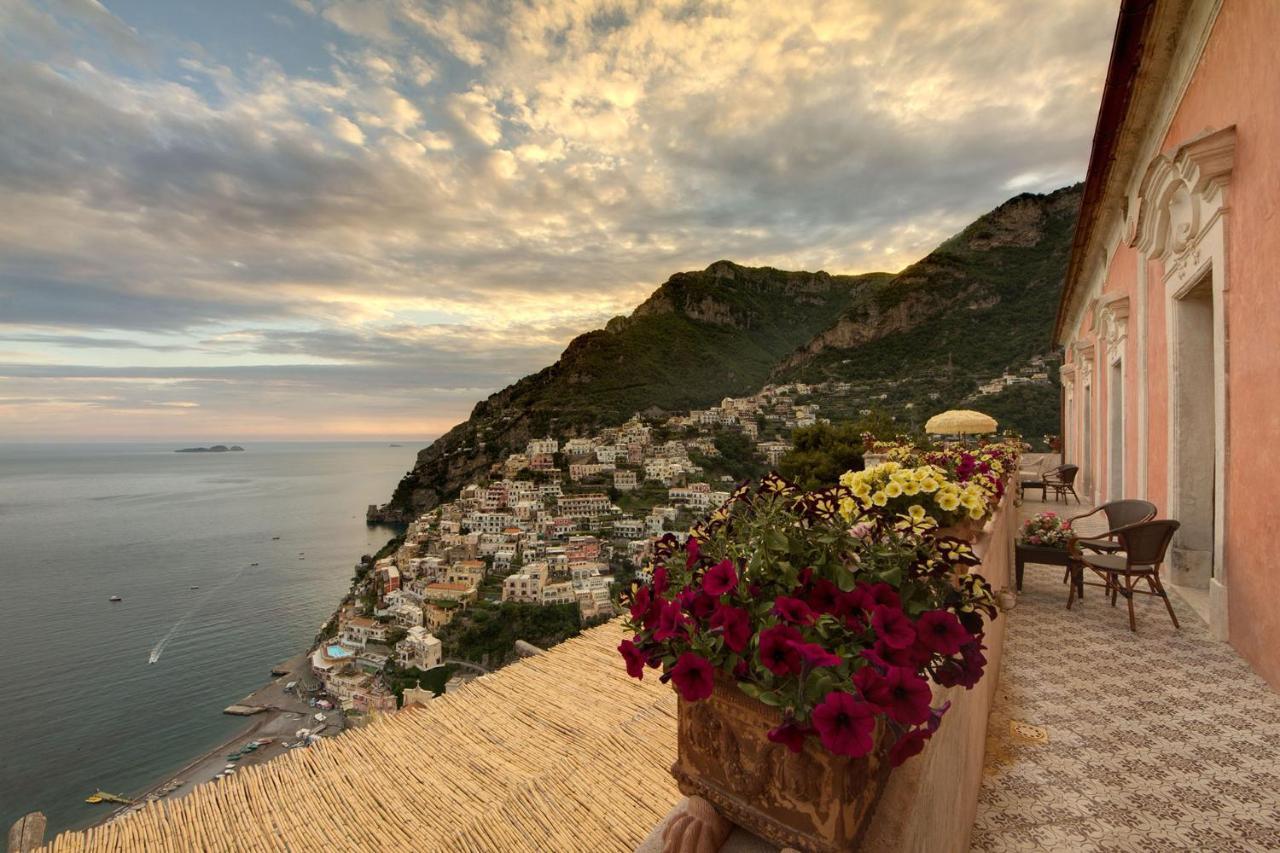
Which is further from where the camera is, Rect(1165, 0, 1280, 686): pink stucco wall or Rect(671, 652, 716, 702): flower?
Rect(1165, 0, 1280, 686): pink stucco wall

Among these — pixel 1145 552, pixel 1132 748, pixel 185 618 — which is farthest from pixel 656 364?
pixel 1132 748

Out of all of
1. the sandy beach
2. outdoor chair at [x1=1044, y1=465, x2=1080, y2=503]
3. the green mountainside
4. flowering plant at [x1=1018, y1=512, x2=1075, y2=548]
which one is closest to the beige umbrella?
outdoor chair at [x1=1044, y1=465, x2=1080, y2=503]

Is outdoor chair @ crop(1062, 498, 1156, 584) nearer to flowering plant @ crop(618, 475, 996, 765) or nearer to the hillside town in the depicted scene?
flowering plant @ crop(618, 475, 996, 765)

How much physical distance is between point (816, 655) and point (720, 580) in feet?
0.75

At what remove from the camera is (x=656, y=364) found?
76.9 metres

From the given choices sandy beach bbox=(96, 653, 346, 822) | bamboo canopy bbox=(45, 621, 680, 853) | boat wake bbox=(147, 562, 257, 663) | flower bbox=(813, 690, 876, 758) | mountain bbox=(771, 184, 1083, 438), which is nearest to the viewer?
flower bbox=(813, 690, 876, 758)

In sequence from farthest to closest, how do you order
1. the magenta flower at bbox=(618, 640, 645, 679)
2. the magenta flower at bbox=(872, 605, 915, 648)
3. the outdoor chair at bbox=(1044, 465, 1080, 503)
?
the outdoor chair at bbox=(1044, 465, 1080, 503)
the magenta flower at bbox=(618, 640, 645, 679)
the magenta flower at bbox=(872, 605, 915, 648)

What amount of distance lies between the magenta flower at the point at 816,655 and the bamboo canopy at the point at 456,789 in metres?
1.42

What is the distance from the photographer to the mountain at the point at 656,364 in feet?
228

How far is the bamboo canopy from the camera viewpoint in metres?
2.05

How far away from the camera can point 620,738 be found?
7.97 feet

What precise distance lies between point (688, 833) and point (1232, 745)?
2656 millimetres

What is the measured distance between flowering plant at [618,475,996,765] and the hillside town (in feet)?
71.4

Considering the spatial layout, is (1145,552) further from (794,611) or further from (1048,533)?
(794,611)
